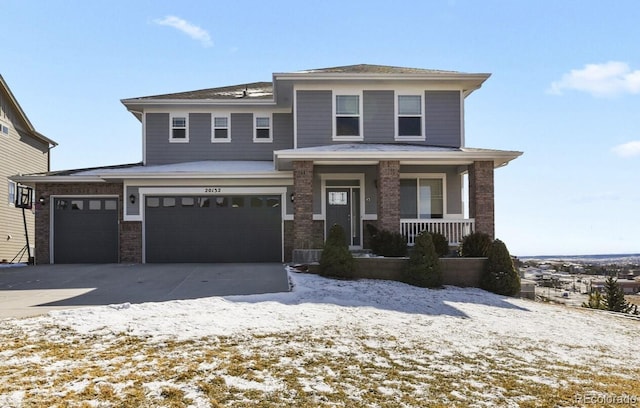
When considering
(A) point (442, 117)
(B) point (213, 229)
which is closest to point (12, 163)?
(B) point (213, 229)

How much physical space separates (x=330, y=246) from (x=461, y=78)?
27.1 ft

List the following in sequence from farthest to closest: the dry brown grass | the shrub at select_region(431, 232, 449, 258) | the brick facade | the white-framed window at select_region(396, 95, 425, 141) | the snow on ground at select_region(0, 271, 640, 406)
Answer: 1. the brick facade
2. the white-framed window at select_region(396, 95, 425, 141)
3. the shrub at select_region(431, 232, 449, 258)
4. the snow on ground at select_region(0, 271, 640, 406)
5. the dry brown grass

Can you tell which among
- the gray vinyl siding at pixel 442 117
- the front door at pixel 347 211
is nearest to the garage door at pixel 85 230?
the front door at pixel 347 211

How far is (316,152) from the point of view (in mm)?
14953

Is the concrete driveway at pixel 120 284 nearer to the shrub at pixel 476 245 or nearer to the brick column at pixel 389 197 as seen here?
the brick column at pixel 389 197

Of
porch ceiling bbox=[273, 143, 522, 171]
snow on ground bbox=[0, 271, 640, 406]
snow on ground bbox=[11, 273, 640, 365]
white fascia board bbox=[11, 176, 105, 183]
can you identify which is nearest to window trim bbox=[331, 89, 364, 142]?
porch ceiling bbox=[273, 143, 522, 171]

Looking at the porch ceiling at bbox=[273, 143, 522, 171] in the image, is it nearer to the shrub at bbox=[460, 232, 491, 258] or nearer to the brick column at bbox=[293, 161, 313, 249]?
the brick column at bbox=[293, 161, 313, 249]

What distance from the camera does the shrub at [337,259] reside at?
12414mm

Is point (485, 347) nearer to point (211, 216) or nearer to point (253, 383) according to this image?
point (253, 383)

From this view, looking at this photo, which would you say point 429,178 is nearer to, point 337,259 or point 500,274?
point 500,274

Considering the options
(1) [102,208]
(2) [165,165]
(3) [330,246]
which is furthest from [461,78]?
(1) [102,208]

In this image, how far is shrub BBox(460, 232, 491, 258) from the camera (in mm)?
13781

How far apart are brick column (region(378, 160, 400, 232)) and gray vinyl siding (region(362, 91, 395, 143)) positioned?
2.48 meters

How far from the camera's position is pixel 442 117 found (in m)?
17.7
